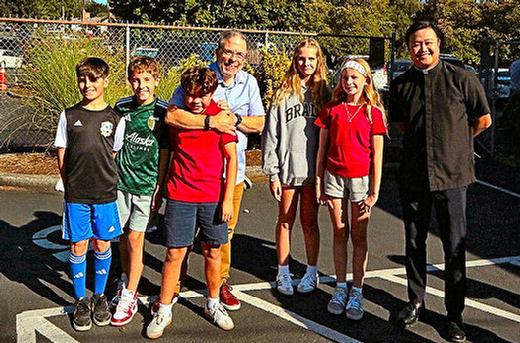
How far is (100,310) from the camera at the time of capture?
15.0ft

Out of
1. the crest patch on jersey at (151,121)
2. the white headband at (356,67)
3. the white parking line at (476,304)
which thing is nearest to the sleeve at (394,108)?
the white headband at (356,67)

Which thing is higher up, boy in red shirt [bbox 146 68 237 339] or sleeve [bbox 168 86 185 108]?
sleeve [bbox 168 86 185 108]

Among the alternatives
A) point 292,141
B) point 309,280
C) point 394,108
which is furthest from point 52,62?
point 394,108

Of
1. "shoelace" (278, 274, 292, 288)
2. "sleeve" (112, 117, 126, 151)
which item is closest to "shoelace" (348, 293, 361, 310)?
"shoelace" (278, 274, 292, 288)

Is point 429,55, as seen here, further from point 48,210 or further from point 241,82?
point 48,210

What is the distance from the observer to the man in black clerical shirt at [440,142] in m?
4.36

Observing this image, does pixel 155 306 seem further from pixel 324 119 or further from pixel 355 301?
pixel 324 119

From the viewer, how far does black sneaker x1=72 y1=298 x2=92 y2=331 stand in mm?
4449

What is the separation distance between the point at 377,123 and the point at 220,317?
1729 millimetres

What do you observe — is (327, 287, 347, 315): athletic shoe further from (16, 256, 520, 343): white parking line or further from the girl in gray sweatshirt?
the girl in gray sweatshirt

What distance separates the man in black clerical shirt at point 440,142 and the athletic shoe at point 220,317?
3.93ft

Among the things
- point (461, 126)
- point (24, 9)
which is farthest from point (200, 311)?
point (24, 9)

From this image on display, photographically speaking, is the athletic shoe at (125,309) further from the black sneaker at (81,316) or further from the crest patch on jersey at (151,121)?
the crest patch on jersey at (151,121)

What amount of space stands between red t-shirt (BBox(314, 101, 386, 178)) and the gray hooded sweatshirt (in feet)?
0.81
